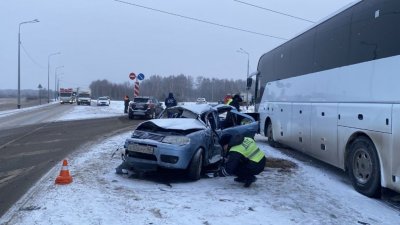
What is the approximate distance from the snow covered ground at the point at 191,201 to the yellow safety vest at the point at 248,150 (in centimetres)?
A: 56

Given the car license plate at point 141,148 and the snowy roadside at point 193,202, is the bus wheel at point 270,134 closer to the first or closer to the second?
the snowy roadside at point 193,202

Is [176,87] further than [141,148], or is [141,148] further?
[176,87]

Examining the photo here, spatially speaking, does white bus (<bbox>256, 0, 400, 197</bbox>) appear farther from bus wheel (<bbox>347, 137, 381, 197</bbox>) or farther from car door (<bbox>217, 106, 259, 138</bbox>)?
car door (<bbox>217, 106, 259, 138</bbox>)

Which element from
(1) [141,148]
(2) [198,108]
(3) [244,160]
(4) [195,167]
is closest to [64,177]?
(1) [141,148]

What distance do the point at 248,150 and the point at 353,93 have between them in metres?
2.31

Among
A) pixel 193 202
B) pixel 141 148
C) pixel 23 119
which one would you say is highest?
pixel 141 148

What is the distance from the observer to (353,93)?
870cm

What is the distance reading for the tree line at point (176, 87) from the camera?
5037 inches

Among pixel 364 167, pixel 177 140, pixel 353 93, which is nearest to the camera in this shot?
pixel 364 167

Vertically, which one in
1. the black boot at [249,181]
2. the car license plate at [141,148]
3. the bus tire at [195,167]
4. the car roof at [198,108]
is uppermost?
the car roof at [198,108]

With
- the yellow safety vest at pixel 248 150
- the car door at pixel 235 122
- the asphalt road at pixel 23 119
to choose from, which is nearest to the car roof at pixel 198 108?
the car door at pixel 235 122

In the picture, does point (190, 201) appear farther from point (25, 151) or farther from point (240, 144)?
point (25, 151)

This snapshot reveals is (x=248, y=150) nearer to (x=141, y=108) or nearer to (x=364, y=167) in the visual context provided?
(x=364, y=167)

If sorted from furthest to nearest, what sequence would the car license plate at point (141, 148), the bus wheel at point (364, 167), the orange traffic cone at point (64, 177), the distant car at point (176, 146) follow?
the car license plate at point (141, 148) → the distant car at point (176, 146) → the orange traffic cone at point (64, 177) → the bus wheel at point (364, 167)
